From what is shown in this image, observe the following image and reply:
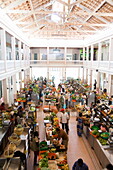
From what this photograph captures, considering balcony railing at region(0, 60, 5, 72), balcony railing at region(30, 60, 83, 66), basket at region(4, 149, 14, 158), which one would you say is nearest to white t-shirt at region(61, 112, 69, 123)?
basket at region(4, 149, 14, 158)

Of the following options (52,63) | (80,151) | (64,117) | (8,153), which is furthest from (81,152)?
(52,63)

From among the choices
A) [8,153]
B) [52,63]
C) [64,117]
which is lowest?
[8,153]

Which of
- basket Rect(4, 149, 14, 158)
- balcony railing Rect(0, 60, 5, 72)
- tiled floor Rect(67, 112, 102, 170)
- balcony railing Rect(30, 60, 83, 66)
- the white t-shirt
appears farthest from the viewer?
balcony railing Rect(30, 60, 83, 66)

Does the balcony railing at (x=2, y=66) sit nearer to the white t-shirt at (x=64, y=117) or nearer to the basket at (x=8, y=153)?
the white t-shirt at (x=64, y=117)

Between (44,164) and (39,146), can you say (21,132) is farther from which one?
(44,164)

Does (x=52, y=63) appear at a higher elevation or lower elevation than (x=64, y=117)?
higher

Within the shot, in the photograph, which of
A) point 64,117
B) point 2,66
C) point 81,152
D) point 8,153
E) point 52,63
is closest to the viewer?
point 8,153

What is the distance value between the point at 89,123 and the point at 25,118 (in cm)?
332

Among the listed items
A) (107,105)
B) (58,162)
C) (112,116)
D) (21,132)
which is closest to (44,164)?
(58,162)

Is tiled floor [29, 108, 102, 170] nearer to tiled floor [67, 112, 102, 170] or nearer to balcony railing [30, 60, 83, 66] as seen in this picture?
tiled floor [67, 112, 102, 170]

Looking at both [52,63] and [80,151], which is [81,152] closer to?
[80,151]

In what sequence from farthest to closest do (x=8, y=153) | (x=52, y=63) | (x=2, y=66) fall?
1. (x=52, y=63)
2. (x=2, y=66)
3. (x=8, y=153)

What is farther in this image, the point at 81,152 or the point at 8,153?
the point at 81,152

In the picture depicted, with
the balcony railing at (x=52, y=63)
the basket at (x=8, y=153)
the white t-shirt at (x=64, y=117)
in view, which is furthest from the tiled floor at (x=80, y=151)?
the balcony railing at (x=52, y=63)
